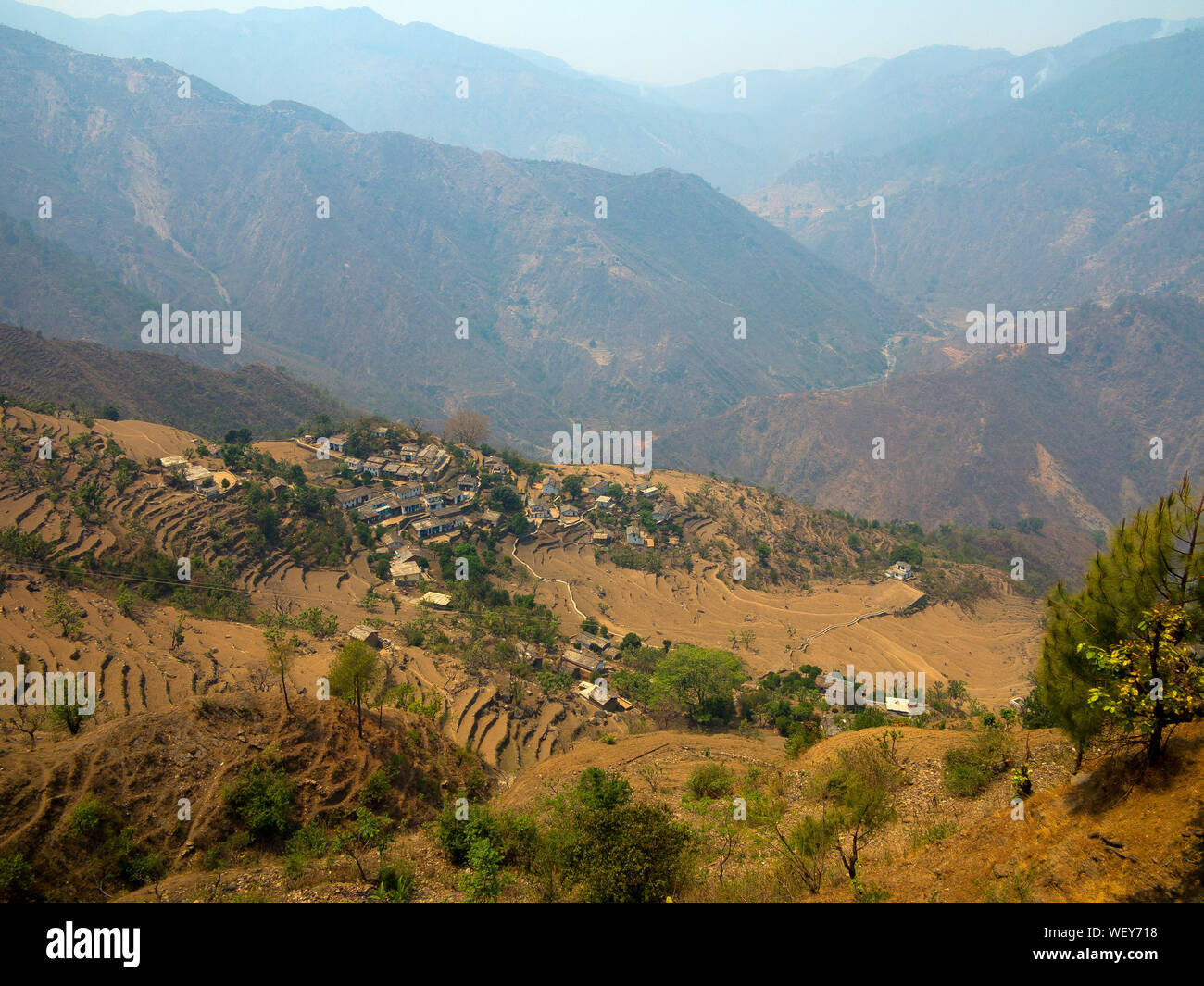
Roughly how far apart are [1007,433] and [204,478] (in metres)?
113

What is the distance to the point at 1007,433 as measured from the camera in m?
110

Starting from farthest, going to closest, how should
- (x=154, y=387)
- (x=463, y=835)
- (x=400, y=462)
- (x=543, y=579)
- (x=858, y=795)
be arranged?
(x=154, y=387) → (x=400, y=462) → (x=543, y=579) → (x=463, y=835) → (x=858, y=795)

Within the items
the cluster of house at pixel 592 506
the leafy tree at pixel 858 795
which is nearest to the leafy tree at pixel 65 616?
the leafy tree at pixel 858 795

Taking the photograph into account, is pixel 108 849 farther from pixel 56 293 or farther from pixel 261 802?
pixel 56 293

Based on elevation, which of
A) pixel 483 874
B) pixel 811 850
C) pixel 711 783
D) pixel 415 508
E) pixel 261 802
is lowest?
pixel 711 783

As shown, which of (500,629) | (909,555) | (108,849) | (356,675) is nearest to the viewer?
(108,849)

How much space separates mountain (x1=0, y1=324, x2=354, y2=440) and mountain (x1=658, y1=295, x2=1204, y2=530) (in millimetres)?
65245

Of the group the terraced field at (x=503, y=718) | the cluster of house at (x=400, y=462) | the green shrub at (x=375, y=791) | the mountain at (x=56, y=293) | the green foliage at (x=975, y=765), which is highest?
the mountain at (x=56, y=293)

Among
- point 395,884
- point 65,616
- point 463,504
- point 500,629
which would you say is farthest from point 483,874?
point 463,504

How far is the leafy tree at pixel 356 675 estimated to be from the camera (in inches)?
746

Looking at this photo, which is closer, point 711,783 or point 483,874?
point 483,874

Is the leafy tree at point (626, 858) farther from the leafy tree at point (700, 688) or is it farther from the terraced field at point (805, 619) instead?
the terraced field at point (805, 619)

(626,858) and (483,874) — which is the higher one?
(626,858)

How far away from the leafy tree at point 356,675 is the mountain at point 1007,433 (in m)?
98.7
